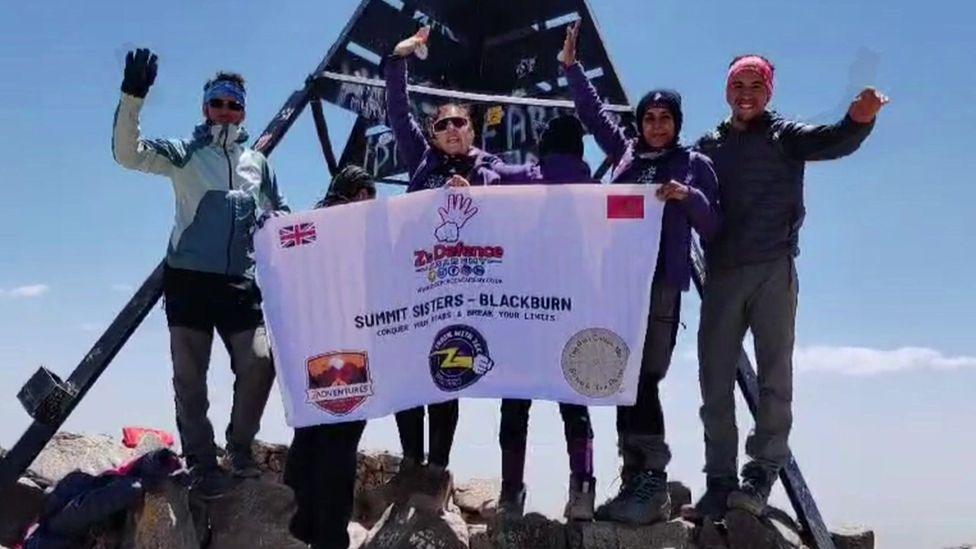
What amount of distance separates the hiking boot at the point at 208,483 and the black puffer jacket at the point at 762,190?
11.2 feet

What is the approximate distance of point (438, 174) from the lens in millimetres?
6125

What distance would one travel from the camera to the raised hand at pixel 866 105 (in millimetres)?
5215

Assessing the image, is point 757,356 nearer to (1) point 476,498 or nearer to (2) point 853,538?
(2) point 853,538

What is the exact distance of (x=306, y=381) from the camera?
5.83 meters

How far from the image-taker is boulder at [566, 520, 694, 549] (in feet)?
18.4

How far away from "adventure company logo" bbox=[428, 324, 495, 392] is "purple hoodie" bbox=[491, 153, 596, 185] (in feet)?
3.52

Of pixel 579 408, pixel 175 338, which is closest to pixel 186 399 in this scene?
pixel 175 338

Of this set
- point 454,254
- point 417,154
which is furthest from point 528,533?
point 417,154

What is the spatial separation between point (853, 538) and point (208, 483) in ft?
15.6

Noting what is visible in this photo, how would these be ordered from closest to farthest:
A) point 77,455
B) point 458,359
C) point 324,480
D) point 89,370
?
point 324,480 < point 458,359 < point 89,370 < point 77,455

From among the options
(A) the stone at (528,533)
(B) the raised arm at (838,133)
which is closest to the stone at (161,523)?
(A) the stone at (528,533)

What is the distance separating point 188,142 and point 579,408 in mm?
3076

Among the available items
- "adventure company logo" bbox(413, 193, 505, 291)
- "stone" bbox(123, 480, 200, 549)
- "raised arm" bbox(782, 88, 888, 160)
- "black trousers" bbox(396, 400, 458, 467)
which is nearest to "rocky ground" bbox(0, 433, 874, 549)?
"stone" bbox(123, 480, 200, 549)

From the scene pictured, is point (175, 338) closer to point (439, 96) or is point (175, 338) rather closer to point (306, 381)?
point (306, 381)
